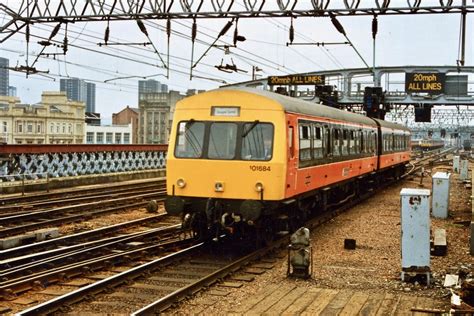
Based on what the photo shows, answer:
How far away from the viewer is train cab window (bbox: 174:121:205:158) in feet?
38.0

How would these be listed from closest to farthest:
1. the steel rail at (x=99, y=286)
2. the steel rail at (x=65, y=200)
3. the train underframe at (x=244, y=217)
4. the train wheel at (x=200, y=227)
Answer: the steel rail at (x=99, y=286)
the train underframe at (x=244, y=217)
the train wheel at (x=200, y=227)
the steel rail at (x=65, y=200)

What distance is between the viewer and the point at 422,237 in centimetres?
938

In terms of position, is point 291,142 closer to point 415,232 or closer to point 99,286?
point 415,232

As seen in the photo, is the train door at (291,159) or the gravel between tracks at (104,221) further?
the gravel between tracks at (104,221)

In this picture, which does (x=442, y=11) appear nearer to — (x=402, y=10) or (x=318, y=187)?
(x=402, y=10)

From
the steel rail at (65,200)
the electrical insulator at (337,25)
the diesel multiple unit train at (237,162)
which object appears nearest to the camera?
the diesel multiple unit train at (237,162)

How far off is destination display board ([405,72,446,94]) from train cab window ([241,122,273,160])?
120 ft

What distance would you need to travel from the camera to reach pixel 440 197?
17.9 m

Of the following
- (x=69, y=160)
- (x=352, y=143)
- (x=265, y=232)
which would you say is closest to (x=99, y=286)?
(x=265, y=232)

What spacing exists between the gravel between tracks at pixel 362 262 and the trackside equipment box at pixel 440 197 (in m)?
0.34

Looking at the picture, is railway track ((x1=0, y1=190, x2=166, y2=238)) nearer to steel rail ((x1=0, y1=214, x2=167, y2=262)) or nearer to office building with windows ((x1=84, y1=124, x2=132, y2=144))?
steel rail ((x1=0, y1=214, x2=167, y2=262))

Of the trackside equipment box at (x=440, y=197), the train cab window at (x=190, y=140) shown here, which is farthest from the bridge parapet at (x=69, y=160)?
the trackside equipment box at (x=440, y=197)

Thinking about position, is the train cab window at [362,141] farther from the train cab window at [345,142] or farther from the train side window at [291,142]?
the train side window at [291,142]

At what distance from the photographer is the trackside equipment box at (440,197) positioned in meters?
17.7
